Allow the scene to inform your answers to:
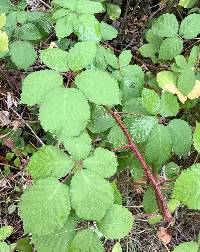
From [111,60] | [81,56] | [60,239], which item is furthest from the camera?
[111,60]

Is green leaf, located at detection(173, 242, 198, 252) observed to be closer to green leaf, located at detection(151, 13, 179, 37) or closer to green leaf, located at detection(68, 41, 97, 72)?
green leaf, located at detection(68, 41, 97, 72)

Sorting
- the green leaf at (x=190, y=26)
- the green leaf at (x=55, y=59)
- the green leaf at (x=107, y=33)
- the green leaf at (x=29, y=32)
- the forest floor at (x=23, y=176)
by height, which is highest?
the green leaf at (x=55, y=59)

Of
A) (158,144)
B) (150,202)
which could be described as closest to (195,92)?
(158,144)

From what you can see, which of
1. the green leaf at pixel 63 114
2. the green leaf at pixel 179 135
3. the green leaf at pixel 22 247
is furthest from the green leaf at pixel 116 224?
the green leaf at pixel 22 247

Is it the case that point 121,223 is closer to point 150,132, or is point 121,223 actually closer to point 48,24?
point 150,132

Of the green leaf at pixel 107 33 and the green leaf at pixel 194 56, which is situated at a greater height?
the green leaf at pixel 107 33

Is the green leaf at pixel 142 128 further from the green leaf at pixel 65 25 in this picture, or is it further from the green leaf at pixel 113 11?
the green leaf at pixel 113 11

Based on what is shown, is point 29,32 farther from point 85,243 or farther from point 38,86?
point 85,243
